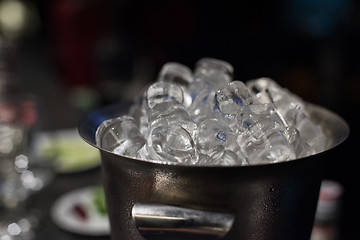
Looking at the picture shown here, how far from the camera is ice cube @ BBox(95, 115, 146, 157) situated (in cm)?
71

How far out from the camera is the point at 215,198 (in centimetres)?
61

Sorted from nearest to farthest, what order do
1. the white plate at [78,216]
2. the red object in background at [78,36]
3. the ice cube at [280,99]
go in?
1. the ice cube at [280,99]
2. the white plate at [78,216]
3. the red object in background at [78,36]

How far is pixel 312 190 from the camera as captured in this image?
68 cm

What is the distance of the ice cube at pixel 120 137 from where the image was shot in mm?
709

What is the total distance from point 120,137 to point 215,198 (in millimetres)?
209

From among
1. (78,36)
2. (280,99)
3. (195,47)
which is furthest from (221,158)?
(78,36)

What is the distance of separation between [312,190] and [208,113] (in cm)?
23

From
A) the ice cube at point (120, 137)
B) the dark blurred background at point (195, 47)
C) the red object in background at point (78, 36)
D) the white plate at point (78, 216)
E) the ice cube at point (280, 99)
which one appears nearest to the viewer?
the ice cube at point (120, 137)

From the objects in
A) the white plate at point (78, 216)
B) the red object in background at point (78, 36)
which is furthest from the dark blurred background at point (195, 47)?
the white plate at point (78, 216)

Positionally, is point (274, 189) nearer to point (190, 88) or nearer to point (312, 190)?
point (312, 190)

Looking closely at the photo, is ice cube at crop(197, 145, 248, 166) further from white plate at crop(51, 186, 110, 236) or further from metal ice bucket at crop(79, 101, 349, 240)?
white plate at crop(51, 186, 110, 236)

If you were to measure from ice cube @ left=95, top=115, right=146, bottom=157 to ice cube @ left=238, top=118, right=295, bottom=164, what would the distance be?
0.17 metres

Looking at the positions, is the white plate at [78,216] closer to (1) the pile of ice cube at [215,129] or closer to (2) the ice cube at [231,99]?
(1) the pile of ice cube at [215,129]

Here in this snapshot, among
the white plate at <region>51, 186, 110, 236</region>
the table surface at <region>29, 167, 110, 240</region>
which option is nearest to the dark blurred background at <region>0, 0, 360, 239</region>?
the table surface at <region>29, 167, 110, 240</region>
